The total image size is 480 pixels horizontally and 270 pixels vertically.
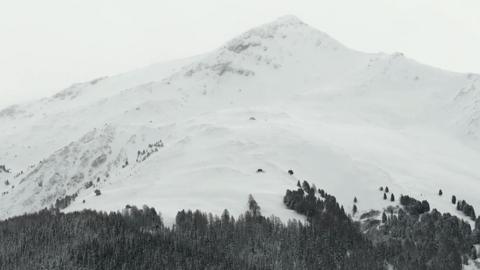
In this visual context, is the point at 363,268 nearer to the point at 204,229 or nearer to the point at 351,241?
the point at 351,241

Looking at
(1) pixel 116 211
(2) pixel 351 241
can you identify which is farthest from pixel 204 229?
(2) pixel 351 241

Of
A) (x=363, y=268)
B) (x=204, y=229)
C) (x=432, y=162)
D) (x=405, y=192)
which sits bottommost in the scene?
(x=363, y=268)

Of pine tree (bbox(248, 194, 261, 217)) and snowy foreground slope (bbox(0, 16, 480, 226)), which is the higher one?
snowy foreground slope (bbox(0, 16, 480, 226))

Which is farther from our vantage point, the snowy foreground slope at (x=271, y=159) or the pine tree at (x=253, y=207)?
the snowy foreground slope at (x=271, y=159)

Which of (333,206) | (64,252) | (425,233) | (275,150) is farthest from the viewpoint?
(275,150)

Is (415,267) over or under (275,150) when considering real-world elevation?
under

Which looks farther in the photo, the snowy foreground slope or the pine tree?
the snowy foreground slope

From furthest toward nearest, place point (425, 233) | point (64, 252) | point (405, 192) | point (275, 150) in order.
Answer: point (275, 150) → point (405, 192) → point (425, 233) → point (64, 252)

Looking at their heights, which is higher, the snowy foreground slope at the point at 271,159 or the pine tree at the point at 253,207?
the snowy foreground slope at the point at 271,159

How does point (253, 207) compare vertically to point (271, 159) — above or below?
below

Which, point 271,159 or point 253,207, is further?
point 271,159

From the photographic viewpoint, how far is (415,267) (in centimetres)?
9125

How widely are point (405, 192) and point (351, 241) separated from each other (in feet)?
70.7

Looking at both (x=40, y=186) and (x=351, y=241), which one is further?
(x=40, y=186)
